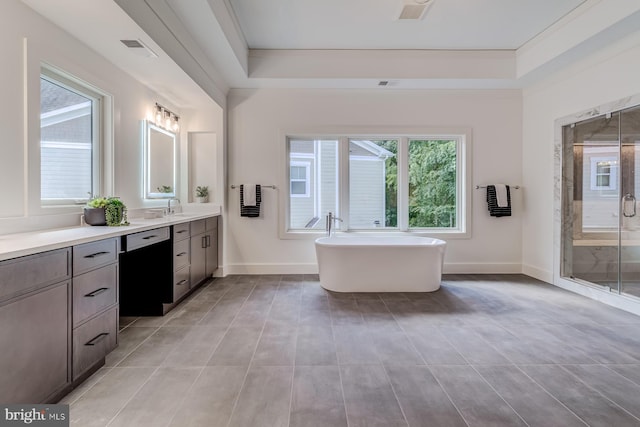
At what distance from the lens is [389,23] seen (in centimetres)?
341

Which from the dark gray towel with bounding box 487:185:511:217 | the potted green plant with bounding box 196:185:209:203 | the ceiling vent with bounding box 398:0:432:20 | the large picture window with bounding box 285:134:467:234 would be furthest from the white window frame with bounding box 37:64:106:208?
the dark gray towel with bounding box 487:185:511:217

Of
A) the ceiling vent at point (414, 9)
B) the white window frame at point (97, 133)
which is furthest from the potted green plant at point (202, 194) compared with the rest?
the ceiling vent at point (414, 9)

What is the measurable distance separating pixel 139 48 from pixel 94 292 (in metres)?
1.93

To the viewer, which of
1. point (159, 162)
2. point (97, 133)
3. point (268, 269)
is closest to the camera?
point (97, 133)

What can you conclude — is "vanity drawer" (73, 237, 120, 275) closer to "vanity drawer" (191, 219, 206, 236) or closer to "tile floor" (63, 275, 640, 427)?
"tile floor" (63, 275, 640, 427)

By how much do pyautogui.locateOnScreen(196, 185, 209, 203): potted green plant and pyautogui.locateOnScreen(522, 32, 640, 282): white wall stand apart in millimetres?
4424

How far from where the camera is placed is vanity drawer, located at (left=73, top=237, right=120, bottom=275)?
1.74 metres

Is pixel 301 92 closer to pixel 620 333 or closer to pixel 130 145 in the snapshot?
pixel 130 145

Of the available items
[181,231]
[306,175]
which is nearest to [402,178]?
→ [306,175]

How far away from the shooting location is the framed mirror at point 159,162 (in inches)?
142

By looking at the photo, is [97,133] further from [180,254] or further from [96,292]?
[96,292]

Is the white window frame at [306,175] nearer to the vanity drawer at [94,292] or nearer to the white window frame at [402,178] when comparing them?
the white window frame at [402,178]

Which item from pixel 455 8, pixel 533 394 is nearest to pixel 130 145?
pixel 455 8

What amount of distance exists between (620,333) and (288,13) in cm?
402
